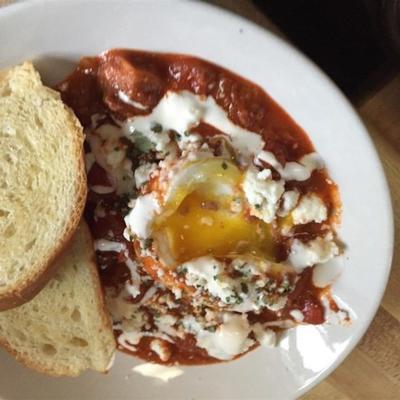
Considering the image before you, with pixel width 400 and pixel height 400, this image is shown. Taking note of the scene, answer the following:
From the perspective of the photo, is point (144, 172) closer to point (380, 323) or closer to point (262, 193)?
point (262, 193)

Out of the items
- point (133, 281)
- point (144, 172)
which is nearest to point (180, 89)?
point (144, 172)

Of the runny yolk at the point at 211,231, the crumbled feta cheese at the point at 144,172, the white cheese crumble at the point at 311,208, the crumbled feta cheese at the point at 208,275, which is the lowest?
the crumbled feta cheese at the point at 208,275

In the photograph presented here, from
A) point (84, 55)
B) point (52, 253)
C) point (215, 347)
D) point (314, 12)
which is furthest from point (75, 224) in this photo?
point (314, 12)

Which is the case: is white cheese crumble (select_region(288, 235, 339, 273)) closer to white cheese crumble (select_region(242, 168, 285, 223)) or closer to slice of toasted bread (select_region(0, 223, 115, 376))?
white cheese crumble (select_region(242, 168, 285, 223))

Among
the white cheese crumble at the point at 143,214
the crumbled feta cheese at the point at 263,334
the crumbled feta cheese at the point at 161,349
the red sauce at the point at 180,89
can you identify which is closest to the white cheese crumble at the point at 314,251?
the red sauce at the point at 180,89

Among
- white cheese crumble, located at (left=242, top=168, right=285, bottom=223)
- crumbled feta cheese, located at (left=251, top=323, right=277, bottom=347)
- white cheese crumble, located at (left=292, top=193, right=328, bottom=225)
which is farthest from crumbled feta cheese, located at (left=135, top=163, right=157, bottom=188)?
crumbled feta cheese, located at (left=251, top=323, right=277, bottom=347)

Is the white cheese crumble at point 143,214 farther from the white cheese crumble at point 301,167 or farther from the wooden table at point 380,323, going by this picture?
the wooden table at point 380,323
